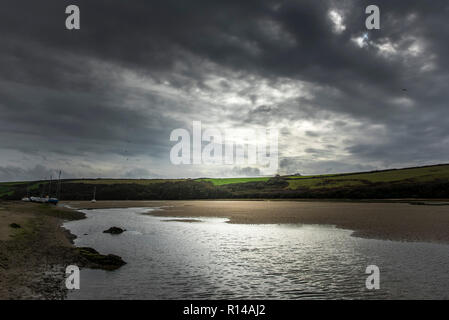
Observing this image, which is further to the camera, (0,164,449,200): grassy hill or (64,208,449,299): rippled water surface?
(0,164,449,200): grassy hill

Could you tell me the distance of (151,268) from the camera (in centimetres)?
1900

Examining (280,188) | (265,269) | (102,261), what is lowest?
(280,188)

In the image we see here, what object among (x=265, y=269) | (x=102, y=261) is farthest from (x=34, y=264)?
(x=265, y=269)

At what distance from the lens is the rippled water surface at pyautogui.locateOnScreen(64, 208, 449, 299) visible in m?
14.3

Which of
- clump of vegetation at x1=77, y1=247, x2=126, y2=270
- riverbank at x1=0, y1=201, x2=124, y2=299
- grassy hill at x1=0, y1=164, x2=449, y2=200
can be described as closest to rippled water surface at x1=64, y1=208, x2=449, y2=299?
clump of vegetation at x1=77, y1=247, x2=126, y2=270

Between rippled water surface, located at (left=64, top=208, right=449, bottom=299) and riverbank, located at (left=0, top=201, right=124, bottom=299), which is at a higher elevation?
riverbank, located at (left=0, top=201, right=124, bottom=299)

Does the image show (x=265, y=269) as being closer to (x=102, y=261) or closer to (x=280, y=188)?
(x=102, y=261)

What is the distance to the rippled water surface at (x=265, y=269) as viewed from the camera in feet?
46.9

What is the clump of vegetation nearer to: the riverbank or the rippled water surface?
the riverbank

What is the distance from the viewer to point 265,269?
1862 cm

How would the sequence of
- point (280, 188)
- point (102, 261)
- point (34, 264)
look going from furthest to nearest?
point (280, 188)
point (102, 261)
point (34, 264)

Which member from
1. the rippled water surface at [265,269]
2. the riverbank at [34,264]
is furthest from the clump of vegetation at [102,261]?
the rippled water surface at [265,269]

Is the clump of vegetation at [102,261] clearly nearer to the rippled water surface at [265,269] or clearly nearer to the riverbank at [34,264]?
the riverbank at [34,264]
